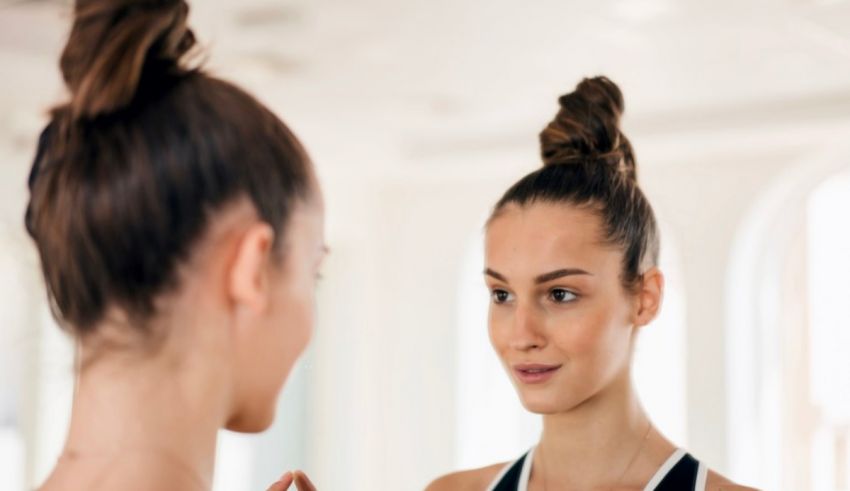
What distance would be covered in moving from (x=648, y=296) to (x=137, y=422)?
2.92ft

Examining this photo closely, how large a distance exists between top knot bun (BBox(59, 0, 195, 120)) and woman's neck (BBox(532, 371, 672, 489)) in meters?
0.83

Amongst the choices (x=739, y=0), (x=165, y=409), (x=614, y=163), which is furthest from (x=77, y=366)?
(x=739, y=0)

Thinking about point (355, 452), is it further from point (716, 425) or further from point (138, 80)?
point (138, 80)

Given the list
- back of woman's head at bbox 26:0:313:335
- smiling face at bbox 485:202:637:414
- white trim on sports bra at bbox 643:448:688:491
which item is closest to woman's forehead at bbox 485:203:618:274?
smiling face at bbox 485:202:637:414

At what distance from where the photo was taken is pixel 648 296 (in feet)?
4.83

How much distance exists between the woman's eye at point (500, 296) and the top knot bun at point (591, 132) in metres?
0.20

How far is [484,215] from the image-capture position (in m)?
5.62

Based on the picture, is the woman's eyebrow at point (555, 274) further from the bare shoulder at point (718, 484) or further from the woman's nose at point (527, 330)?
the bare shoulder at point (718, 484)

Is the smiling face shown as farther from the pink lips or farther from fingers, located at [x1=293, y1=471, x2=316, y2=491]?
fingers, located at [x1=293, y1=471, x2=316, y2=491]

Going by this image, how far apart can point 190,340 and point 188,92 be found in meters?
0.16

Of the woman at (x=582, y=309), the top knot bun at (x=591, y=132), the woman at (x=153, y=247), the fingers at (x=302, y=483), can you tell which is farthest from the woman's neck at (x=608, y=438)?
the woman at (x=153, y=247)

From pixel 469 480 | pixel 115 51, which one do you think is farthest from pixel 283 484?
pixel 469 480

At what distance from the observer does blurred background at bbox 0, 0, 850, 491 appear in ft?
11.7

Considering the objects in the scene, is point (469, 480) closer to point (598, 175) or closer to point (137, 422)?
point (598, 175)
